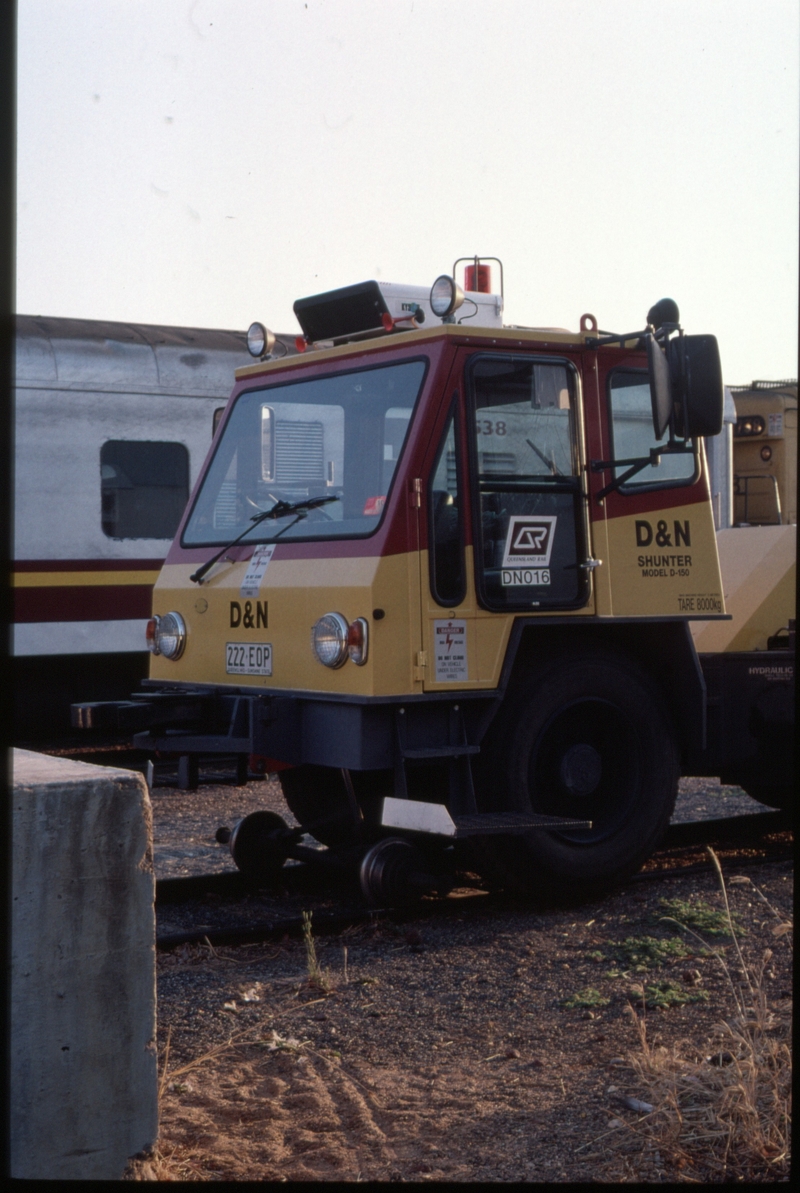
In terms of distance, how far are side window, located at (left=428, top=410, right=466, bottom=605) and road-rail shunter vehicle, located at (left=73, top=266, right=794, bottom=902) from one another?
2cm

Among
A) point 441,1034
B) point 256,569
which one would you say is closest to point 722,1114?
point 441,1034

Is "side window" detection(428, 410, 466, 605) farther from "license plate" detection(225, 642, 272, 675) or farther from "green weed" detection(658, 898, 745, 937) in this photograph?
"green weed" detection(658, 898, 745, 937)

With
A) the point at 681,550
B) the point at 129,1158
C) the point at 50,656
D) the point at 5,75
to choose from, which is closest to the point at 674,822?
the point at 681,550

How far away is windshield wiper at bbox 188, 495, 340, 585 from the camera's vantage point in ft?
20.8

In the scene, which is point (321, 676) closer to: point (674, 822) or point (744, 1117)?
point (744, 1117)

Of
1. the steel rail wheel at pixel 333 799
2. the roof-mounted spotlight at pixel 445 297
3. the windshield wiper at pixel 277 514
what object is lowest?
the steel rail wheel at pixel 333 799

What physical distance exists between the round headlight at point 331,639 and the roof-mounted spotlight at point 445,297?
4.75ft

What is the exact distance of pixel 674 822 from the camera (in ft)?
29.2

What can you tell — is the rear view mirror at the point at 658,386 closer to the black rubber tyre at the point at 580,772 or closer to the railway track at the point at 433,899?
the black rubber tyre at the point at 580,772

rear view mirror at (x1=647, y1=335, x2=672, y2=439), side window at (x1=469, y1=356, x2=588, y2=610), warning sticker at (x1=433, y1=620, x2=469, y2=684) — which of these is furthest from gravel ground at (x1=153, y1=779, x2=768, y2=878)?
rear view mirror at (x1=647, y1=335, x2=672, y2=439)

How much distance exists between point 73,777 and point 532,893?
141 inches

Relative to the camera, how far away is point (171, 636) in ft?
22.4

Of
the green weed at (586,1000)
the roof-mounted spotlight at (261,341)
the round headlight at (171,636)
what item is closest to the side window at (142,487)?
the roof-mounted spotlight at (261,341)

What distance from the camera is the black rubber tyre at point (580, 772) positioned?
244 inches
